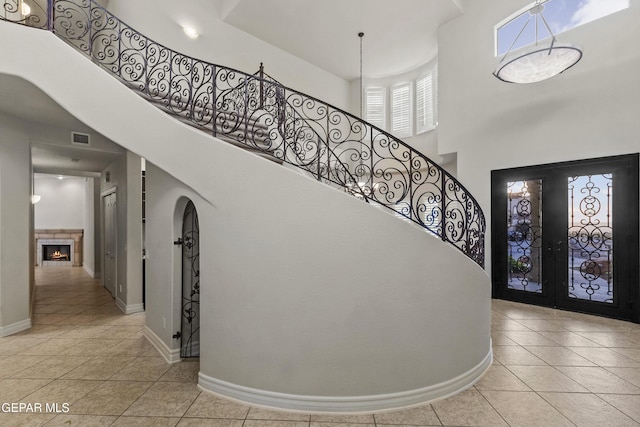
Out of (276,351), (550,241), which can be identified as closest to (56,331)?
(276,351)

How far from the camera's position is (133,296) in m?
5.59

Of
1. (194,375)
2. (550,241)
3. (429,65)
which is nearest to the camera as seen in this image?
(194,375)

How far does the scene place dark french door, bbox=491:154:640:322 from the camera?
15.5 feet

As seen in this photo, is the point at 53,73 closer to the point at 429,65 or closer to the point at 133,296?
the point at 133,296

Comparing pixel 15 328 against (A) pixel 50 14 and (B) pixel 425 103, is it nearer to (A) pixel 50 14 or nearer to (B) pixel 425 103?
(A) pixel 50 14

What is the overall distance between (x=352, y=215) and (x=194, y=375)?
238cm

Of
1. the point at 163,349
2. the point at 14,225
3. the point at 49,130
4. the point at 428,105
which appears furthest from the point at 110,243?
the point at 428,105

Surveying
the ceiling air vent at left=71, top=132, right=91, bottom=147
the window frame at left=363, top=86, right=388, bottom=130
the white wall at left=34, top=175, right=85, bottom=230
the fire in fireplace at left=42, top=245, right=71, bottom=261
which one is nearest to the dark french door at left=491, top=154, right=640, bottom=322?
the window frame at left=363, top=86, right=388, bottom=130

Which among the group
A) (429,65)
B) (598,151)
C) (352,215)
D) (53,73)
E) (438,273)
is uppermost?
(429,65)

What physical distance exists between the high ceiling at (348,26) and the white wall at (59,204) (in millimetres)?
9402

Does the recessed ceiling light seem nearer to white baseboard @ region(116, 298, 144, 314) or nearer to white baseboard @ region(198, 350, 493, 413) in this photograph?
white baseboard @ region(116, 298, 144, 314)

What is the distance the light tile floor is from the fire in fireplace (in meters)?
8.38

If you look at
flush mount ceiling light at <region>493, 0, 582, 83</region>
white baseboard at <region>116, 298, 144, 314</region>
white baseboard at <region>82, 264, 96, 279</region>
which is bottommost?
white baseboard at <region>82, 264, 96, 279</region>

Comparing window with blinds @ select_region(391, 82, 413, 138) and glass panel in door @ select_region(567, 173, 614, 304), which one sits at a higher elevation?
window with blinds @ select_region(391, 82, 413, 138)
